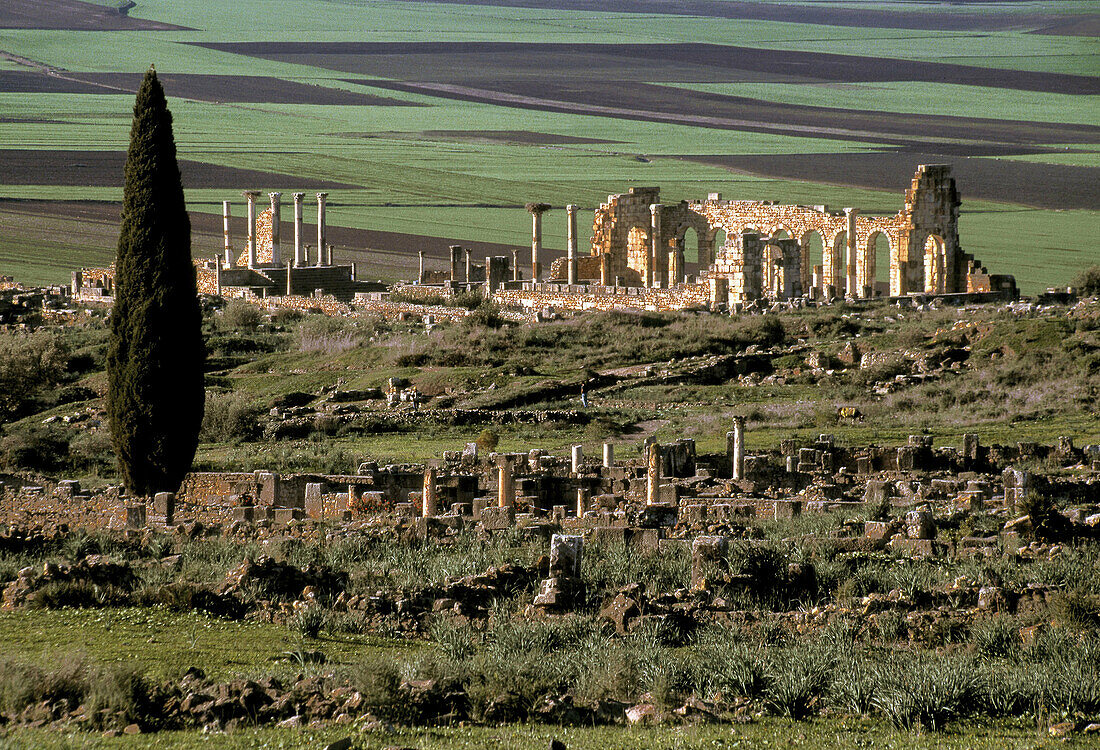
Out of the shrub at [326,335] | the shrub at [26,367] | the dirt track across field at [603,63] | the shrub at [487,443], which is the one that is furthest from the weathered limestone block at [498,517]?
the dirt track across field at [603,63]

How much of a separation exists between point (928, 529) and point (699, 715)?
8142 millimetres

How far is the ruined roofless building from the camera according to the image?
5506cm

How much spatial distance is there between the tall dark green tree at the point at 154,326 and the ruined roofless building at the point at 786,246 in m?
26.8

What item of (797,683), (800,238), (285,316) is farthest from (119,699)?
(800,238)

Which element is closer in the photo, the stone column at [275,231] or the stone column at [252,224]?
the stone column at [275,231]

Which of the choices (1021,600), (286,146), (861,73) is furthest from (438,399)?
(861,73)

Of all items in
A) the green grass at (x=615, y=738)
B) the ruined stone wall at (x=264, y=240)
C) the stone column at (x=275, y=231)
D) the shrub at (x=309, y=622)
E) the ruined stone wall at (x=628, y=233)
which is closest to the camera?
the green grass at (x=615, y=738)

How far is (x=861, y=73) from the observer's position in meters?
166

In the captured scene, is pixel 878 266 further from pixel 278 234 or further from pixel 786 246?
pixel 278 234

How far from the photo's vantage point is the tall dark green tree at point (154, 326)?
93.7 ft

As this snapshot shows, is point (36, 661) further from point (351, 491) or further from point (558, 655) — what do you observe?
point (351, 491)

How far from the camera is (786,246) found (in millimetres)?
57344

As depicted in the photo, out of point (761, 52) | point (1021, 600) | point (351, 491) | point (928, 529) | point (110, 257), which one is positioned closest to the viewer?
point (1021, 600)

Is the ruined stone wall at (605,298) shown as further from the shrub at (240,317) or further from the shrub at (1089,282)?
the shrub at (1089,282)
